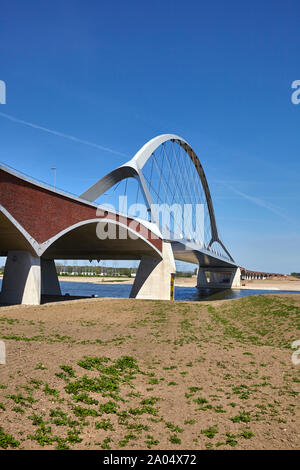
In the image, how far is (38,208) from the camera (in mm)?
28750

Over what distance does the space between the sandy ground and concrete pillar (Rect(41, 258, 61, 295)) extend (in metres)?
33.3

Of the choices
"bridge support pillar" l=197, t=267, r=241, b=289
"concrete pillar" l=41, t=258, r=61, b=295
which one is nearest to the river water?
"concrete pillar" l=41, t=258, r=61, b=295

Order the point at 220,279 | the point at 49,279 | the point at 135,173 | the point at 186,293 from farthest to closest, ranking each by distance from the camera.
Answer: the point at 220,279
the point at 186,293
the point at 49,279
the point at 135,173

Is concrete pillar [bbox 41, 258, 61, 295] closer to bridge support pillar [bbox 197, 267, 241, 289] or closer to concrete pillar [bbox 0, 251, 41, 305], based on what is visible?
concrete pillar [bbox 0, 251, 41, 305]

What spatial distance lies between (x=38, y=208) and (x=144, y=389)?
21.3 meters

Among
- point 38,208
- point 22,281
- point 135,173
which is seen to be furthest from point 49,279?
point 38,208

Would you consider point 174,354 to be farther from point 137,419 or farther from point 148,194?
point 148,194

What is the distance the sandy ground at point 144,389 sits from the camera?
773 cm

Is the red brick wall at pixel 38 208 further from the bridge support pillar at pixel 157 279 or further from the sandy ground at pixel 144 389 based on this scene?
the bridge support pillar at pixel 157 279

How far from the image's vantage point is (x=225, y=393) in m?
10.8

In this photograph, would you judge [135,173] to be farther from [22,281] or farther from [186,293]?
[186,293]

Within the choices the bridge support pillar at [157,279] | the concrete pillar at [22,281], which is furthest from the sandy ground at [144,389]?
the bridge support pillar at [157,279]

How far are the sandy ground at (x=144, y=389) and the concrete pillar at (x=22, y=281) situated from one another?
925cm
